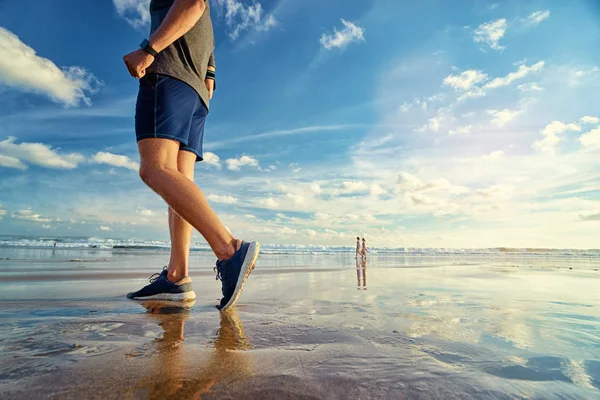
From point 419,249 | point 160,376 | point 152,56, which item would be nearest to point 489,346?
point 160,376

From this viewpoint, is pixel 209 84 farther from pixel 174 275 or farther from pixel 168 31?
pixel 174 275

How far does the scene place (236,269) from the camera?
1.89m

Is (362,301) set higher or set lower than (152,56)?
lower

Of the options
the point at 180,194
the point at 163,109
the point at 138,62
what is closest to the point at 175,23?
the point at 138,62

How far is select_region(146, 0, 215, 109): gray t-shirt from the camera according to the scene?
2.06 metres

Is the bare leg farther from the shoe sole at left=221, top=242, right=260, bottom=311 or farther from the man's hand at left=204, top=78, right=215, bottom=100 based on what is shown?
the man's hand at left=204, top=78, right=215, bottom=100

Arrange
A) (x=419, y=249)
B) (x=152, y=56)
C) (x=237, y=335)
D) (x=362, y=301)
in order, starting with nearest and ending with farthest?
1. (x=237, y=335)
2. (x=152, y=56)
3. (x=362, y=301)
4. (x=419, y=249)

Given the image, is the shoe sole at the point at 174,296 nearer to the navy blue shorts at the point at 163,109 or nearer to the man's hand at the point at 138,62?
the navy blue shorts at the point at 163,109

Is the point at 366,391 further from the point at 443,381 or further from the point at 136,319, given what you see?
the point at 136,319

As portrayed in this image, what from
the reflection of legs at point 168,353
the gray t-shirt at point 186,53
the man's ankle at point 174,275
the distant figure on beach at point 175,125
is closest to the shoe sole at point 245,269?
the distant figure on beach at point 175,125

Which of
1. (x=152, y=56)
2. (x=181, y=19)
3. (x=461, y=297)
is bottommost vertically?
(x=461, y=297)

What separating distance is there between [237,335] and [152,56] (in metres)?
1.63

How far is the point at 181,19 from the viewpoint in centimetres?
196

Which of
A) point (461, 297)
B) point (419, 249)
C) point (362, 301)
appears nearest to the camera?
point (362, 301)
